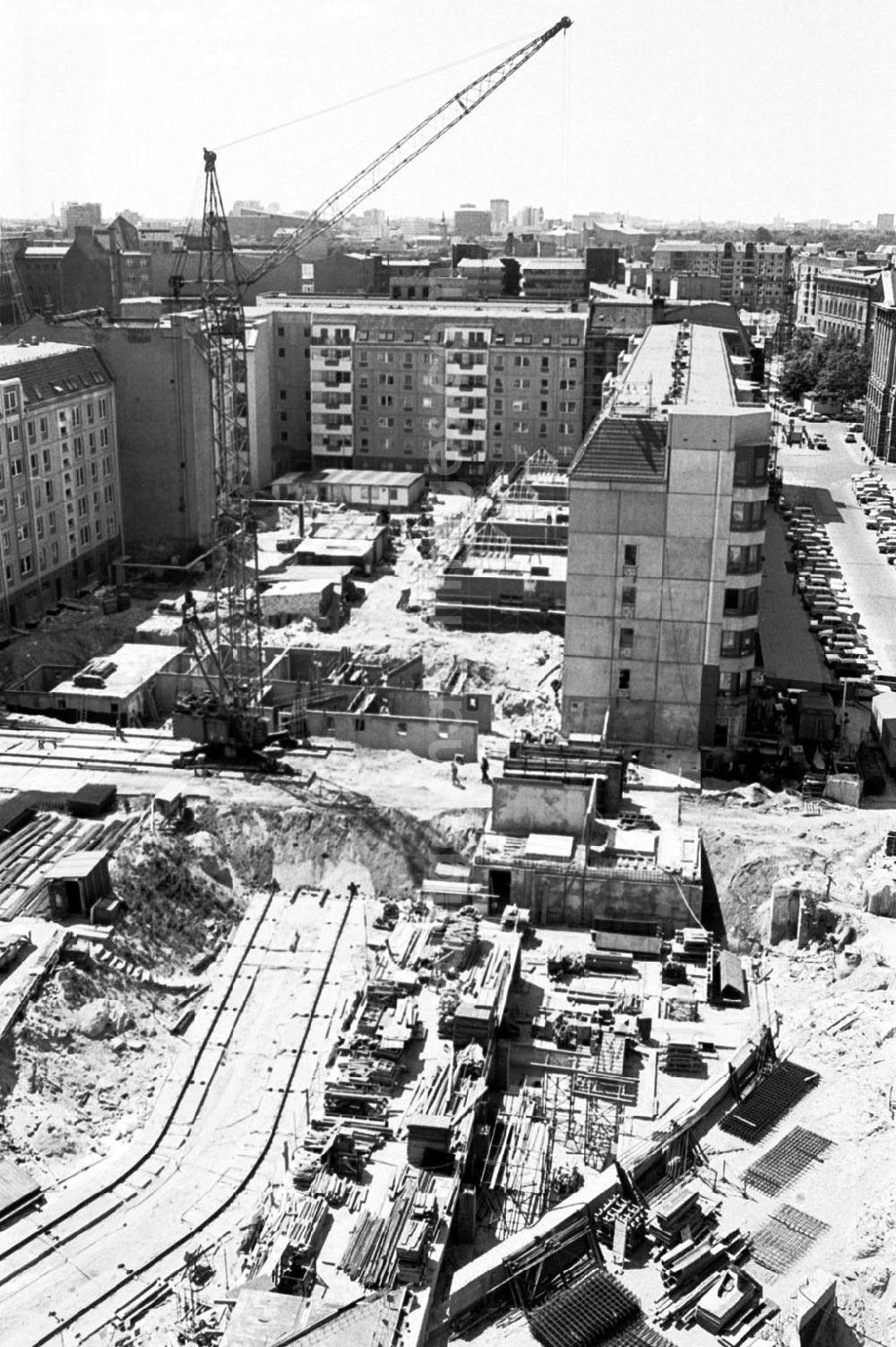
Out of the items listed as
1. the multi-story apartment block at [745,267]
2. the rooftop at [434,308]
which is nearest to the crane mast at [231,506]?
the rooftop at [434,308]

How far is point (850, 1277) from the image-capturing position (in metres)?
27.5

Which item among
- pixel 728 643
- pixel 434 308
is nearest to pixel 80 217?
pixel 434 308

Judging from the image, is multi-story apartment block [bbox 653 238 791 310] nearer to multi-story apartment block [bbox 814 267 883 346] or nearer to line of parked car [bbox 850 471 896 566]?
multi-story apartment block [bbox 814 267 883 346]

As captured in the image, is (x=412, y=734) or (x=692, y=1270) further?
(x=412, y=734)

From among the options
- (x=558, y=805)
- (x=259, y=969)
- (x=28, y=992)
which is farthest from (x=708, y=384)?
(x=28, y=992)

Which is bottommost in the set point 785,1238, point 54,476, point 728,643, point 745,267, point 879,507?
point 785,1238

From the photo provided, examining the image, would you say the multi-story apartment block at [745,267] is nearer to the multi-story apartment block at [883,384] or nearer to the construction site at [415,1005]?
the multi-story apartment block at [883,384]

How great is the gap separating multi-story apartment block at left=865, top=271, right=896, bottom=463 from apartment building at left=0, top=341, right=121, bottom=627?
6193 cm

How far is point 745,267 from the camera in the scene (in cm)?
19612

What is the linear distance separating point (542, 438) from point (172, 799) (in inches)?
1938

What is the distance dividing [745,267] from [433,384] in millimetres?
120629

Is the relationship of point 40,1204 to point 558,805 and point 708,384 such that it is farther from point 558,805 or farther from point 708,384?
point 708,384

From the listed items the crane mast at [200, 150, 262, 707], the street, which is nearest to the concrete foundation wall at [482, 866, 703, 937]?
the crane mast at [200, 150, 262, 707]

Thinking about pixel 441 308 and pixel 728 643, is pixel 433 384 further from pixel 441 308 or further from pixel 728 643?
pixel 728 643
